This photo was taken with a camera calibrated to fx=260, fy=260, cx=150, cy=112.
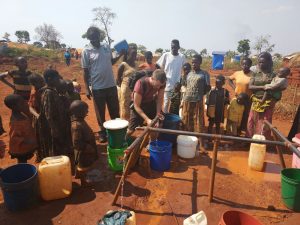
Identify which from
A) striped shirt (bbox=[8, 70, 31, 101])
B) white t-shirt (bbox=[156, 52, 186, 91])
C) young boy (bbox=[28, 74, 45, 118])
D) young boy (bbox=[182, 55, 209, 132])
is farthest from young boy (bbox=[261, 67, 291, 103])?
striped shirt (bbox=[8, 70, 31, 101])

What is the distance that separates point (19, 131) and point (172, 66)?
12.4 ft

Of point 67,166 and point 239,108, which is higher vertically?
point 239,108

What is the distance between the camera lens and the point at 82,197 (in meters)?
3.91

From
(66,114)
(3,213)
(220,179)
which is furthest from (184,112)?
(3,213)

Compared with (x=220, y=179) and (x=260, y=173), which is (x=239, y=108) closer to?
(x=260, y=173)

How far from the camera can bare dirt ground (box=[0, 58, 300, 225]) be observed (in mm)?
3510

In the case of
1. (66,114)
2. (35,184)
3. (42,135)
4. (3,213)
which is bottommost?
(3,213)

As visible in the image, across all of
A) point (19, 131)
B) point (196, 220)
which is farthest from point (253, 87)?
point (19, 131)

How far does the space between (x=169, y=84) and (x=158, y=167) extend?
8.07ft

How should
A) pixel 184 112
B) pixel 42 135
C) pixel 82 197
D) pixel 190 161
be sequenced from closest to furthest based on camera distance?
pixel 82 197 < pixel 42 135 < pixel 190 161 < pixel 184 112

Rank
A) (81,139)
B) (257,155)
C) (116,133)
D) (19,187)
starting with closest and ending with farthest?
1. (19,187)
2. (81,139)
3. (116,133)
4. (257,155)

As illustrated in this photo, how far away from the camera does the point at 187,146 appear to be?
17.2 feet

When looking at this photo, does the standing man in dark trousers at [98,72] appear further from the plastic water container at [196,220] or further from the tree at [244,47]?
the tree at [244,47]

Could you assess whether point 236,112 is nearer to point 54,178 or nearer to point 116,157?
point 116,157
